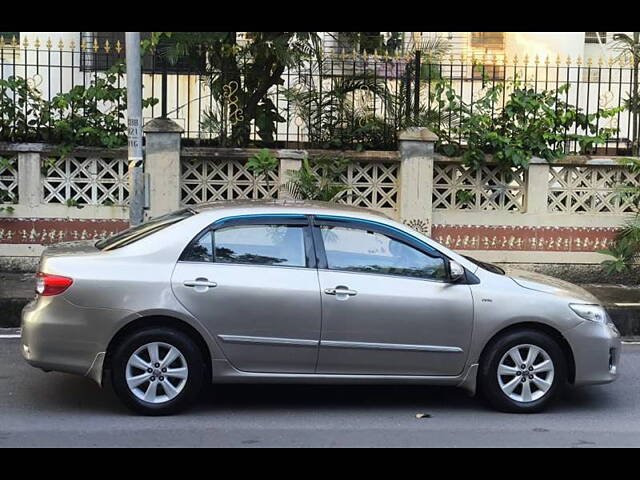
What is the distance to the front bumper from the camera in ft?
21.7

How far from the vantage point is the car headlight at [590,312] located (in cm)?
664

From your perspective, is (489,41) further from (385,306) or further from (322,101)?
(385,306)

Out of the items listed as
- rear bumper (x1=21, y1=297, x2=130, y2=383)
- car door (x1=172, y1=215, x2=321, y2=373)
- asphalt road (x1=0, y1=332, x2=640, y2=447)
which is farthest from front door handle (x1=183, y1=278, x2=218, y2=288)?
asphalt road (x1=0, y1=332, x2=640, y2=447)

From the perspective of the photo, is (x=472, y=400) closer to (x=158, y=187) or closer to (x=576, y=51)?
(x=158, y=187)

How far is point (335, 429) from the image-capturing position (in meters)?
6.19

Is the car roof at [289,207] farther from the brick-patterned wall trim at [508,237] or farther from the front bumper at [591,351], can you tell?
the brick-patterned wall trim at [508,237]

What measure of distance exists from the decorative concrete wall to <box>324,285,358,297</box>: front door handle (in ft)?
16.5

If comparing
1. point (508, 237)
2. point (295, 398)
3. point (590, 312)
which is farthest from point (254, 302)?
point (508, 237)

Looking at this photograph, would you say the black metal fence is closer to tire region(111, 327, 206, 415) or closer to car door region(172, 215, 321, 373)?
car door region(172, 215, 321, 373)

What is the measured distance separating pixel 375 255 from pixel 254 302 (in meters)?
0.96

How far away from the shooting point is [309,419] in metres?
6.43

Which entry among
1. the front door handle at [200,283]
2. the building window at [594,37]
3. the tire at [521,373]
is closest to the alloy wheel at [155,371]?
the front door handle at [200,283]

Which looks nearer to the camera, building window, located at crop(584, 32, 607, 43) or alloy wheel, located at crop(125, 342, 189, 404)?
alloy wheel, located at crop(125, 342, 189, 404)
